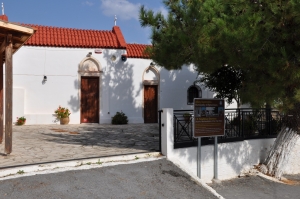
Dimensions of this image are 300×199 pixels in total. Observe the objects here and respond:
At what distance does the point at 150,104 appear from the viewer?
646 inches

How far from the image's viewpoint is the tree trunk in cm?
874

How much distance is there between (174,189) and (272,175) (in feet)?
14.2

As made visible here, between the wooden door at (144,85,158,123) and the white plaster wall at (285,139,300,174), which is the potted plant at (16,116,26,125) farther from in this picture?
the white plaster wall at (285,139,300,174)

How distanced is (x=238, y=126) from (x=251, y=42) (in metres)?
3.48

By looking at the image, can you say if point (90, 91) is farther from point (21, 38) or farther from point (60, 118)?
point (21, 38)

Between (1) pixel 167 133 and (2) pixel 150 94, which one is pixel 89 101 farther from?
(1) pixel 167 133

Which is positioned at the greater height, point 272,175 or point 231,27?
point 231,27

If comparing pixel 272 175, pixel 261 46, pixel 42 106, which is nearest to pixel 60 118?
pixel 42 106

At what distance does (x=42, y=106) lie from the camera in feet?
47.6

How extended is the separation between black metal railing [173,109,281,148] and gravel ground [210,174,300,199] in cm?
116

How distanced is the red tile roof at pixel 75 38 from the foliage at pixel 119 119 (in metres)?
3.43

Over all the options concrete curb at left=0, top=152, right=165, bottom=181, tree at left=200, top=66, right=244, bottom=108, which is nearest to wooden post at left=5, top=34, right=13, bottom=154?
concrete curb at left=0, top=152, right=165, bottom=181

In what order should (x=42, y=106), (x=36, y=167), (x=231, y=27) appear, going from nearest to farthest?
(x=36, y=167)
(x=231, y=27)
(x=42, y=106)

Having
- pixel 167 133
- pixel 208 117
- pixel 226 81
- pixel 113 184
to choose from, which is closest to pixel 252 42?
pixel 208 117
